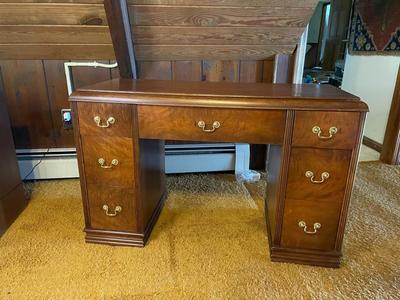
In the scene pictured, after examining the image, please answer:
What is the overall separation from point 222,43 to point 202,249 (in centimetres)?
110

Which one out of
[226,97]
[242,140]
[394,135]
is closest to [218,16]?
[226,97]

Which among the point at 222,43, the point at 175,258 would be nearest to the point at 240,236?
the point at 175,258

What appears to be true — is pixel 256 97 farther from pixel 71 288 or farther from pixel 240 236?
pixel 71 288

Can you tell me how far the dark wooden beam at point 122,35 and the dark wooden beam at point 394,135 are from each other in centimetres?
196

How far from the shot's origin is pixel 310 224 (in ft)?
4.08

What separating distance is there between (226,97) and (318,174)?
47 cm

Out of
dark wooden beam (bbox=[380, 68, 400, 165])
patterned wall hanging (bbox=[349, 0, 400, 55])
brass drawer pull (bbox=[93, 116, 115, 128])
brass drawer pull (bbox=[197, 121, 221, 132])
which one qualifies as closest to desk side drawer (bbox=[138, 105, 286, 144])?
brass drawer pull (bbox=[197, 121, 221, 132])

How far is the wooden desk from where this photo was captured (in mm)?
1120

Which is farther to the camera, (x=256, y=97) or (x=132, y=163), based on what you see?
(x=132, y=163)

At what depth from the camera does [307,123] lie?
1.12 metres

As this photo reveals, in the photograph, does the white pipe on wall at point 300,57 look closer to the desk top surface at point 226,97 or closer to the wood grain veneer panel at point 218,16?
the wood grain veneer panel at point 218,16

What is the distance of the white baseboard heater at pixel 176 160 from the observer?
6.40ft

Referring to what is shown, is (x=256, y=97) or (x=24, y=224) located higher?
(x=256, y=97)

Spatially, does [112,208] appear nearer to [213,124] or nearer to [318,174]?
[213,124]
